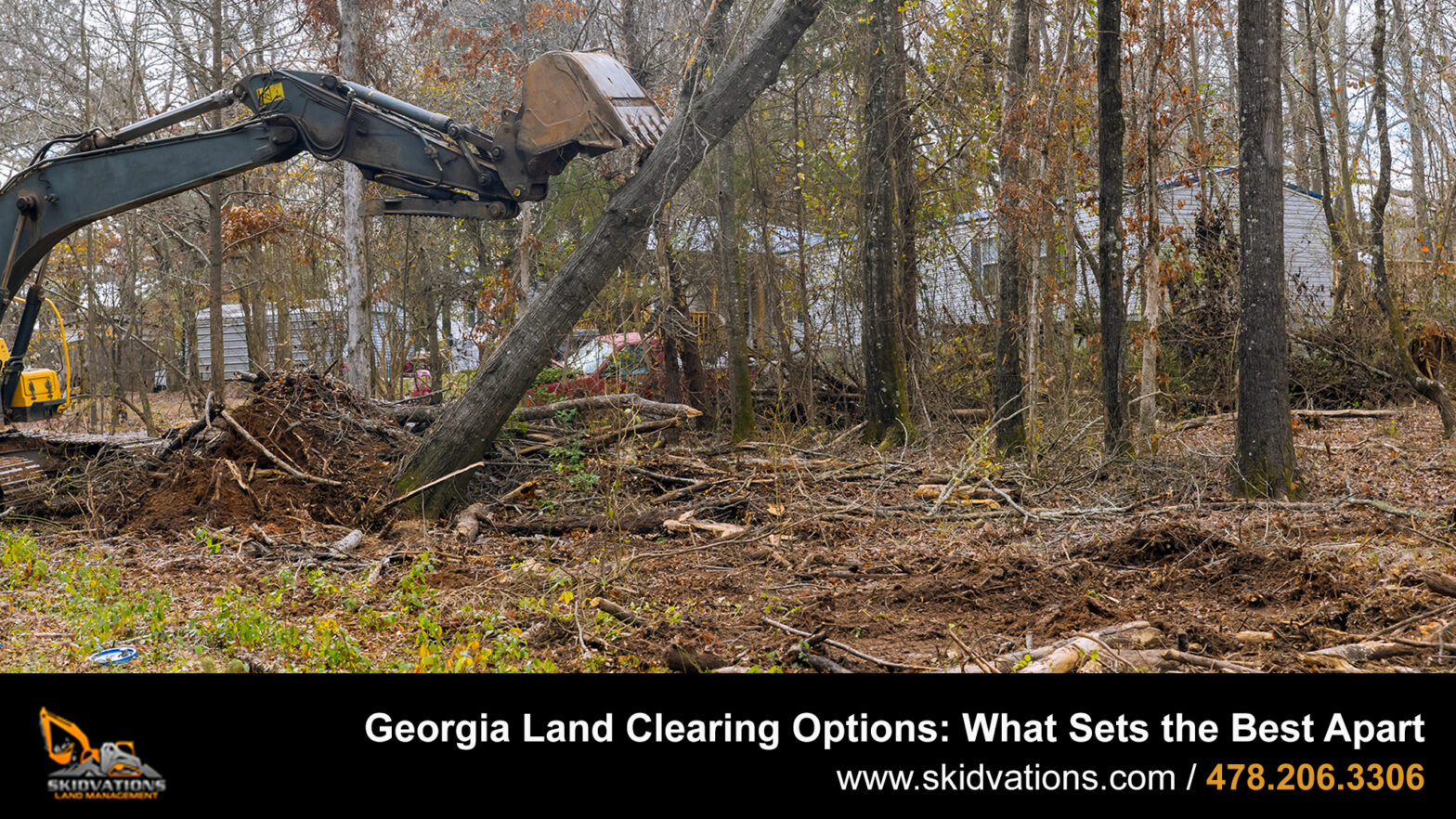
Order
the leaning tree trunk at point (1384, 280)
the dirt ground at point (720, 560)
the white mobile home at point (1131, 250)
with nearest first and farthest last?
the dirt ground at point (720, 560) → the leaning tree trunk at point (1384, 280) → the white mobile home at point (1131, 250)

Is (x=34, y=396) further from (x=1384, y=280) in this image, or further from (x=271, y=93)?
(x=1384, y=280)

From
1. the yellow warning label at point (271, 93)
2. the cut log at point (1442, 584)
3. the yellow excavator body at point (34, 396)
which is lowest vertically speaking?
the cut log at point (1442, 584)

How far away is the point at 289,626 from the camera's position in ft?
18.5

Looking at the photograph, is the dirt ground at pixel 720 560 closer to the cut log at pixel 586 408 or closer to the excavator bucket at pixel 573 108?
the cut log at pixel 586 408

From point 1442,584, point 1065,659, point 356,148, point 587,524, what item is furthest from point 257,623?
point 1442,584

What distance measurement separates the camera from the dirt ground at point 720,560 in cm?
517

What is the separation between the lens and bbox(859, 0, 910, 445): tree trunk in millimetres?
13258

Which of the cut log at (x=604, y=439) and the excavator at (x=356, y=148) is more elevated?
the excavator at (x=356, y=148)

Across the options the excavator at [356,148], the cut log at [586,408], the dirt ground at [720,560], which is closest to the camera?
the dirt ground at [720,560]

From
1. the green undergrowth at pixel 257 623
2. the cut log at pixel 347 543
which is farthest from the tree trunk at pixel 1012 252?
the green undergrowth at pixel 257 623

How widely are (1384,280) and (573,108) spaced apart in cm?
1187
